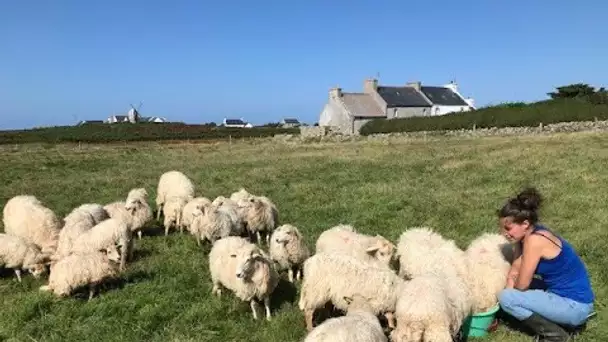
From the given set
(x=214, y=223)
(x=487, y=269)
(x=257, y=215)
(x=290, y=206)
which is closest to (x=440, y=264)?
(x=487, y=269)

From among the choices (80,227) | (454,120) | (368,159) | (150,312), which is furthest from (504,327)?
(454,120)

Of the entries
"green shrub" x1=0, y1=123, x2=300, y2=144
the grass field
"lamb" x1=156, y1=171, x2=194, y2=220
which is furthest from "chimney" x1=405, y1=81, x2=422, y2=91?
"lamb" x1=156, y1=171, x2=194, y2=220

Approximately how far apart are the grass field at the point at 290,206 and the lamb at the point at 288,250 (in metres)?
0.39

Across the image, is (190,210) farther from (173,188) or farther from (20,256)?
(20,256)

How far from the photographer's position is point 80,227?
36.5 feet

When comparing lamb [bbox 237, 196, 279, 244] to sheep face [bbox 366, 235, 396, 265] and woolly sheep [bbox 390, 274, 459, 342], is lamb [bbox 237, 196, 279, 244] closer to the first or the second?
sheep face [bbox 366, 235, 396, 265]

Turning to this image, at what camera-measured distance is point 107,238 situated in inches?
409

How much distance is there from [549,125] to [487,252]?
40.3 meters

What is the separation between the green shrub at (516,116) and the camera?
44.7m

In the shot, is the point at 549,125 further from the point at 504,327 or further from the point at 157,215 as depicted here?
the point at 504,327

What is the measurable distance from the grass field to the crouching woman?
39 centimetres

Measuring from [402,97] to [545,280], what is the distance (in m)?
74.3

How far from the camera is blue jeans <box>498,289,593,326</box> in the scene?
6617 millimetres

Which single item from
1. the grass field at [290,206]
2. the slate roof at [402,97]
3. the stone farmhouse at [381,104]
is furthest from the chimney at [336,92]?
the grass field at [290,206]
